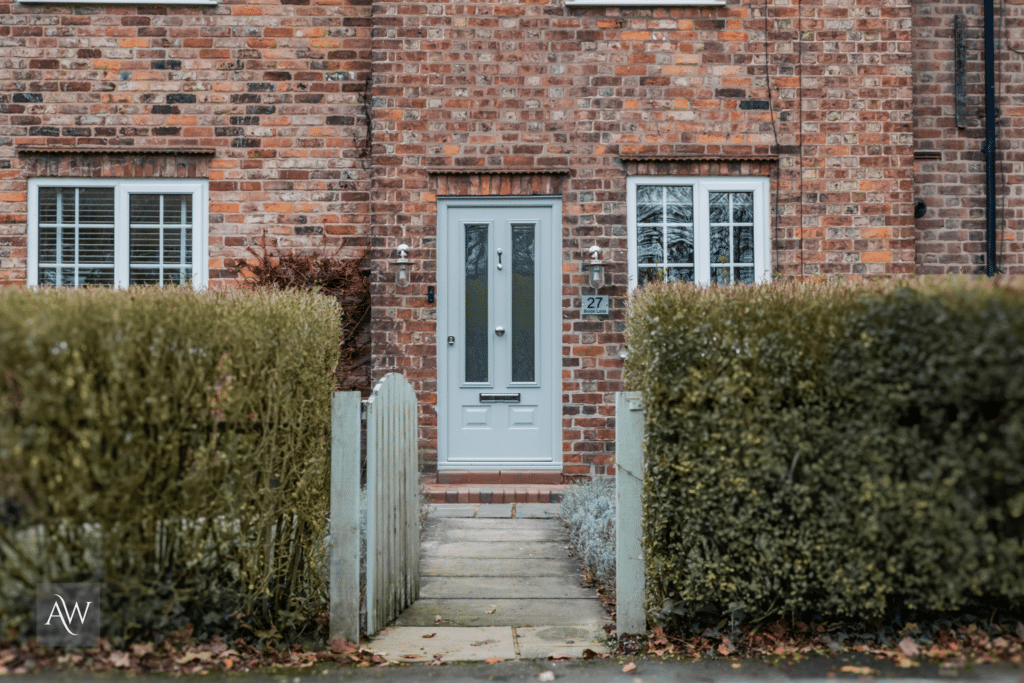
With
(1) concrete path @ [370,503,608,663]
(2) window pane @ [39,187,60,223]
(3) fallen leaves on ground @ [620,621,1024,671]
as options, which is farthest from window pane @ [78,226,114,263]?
(3) fallen leaves on ground @ [620,621,1024,671]

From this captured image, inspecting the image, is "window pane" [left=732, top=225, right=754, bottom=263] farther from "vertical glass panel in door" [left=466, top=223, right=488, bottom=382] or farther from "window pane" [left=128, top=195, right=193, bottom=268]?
"window pane" [left=128, top=195, right=193, bottom=268]

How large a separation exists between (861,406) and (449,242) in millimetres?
4751

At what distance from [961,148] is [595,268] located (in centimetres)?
401

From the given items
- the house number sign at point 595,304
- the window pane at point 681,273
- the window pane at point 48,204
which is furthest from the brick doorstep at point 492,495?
the window pane at point 48,204

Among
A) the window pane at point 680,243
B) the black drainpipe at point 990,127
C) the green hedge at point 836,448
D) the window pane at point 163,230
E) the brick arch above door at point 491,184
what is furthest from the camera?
the black drainpipe at point 990,127

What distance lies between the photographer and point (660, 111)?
24.0 feet

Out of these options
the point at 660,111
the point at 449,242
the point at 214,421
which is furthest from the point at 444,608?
the point at 660,111

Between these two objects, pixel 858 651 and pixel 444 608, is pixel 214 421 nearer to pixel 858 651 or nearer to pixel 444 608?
pixel 444 608

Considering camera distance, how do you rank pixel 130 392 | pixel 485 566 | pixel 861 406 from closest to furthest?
pixel 130 392 → pixel 861 406 → pixel 485 566

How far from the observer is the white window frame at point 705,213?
7316 mm

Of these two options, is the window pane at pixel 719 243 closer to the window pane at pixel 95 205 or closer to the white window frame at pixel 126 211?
the white window frame at pixel 126 211

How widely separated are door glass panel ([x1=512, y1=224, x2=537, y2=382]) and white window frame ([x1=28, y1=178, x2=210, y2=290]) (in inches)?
119

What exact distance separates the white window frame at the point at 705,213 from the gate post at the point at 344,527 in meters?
4.30

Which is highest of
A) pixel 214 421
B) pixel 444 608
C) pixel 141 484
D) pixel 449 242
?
pixel 449 242
